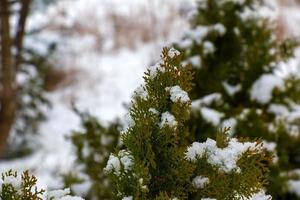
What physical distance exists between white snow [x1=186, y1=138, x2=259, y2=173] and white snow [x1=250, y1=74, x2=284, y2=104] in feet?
5.85

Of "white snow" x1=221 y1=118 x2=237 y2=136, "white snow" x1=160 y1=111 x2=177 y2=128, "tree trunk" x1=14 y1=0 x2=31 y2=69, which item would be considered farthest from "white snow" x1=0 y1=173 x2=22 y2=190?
"tree trunk" x1=14 y1=0 x2=31 y2=69

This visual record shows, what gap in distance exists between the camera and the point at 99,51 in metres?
12.2

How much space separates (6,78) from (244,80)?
1.77m

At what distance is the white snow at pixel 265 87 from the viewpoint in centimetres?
324

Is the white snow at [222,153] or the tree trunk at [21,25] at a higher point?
the tree trunk at [21,25]

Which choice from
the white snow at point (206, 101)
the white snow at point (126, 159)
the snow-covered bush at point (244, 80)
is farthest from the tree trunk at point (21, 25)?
the white snow at point (126, 159)

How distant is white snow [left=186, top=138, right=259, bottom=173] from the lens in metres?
1.44

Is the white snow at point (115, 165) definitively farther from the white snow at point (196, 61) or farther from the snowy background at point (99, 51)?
the snowy background at point (99, 51)

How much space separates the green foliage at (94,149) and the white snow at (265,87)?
783 mm

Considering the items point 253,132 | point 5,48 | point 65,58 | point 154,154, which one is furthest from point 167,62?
point 65,58

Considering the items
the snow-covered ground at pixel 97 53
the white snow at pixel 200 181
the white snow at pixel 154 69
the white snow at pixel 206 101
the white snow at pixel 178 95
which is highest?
the snow-covered ground at pixel 97 53

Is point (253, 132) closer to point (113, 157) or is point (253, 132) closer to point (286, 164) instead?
point (286, 164)

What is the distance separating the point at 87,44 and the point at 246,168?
10639mm

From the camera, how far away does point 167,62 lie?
1.41m
